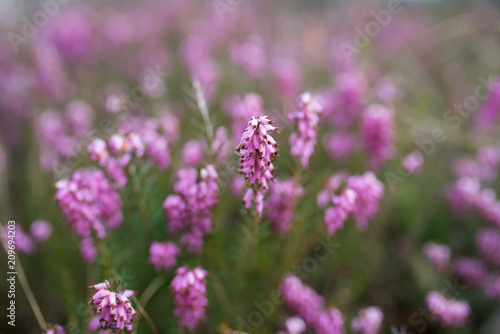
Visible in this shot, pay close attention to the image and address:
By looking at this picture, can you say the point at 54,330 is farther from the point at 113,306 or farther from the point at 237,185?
the point at 237,185

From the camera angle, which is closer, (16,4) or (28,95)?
(28,95)

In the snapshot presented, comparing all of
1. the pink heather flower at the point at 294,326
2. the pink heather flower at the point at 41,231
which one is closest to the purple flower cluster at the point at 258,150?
the pink heather flower at the point at 294,326

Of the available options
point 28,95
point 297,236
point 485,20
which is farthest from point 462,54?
point 28,95

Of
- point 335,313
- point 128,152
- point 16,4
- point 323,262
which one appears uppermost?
Result: point 16,4

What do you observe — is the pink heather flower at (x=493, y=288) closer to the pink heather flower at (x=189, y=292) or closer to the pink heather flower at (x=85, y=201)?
the pink heather flower at (x=189, y=292)

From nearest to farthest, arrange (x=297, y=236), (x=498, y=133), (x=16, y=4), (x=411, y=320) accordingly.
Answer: (x=297, y=236), (x=411, y=320), (x=498, y=133), (x=16, y=4)

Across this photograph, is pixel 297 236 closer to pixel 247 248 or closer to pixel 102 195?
pixel 247 248
